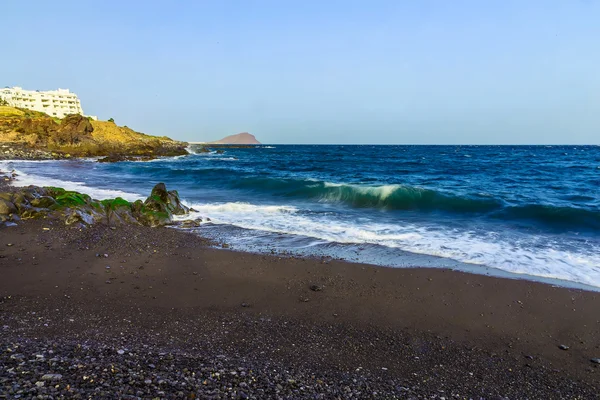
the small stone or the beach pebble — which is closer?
the small stone

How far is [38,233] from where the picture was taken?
978 centimetres

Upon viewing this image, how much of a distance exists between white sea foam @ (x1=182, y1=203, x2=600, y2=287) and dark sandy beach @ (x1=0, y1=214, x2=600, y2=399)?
62.4 inches

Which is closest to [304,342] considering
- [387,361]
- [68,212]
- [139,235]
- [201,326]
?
[387,361]

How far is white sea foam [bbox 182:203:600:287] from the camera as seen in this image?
8.87 meters

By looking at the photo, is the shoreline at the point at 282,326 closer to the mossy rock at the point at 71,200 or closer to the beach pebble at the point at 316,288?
the beach pebble at the point at 316,288

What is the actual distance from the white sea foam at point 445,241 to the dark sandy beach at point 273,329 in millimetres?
1586

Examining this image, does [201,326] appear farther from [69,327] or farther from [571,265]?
[571,265]

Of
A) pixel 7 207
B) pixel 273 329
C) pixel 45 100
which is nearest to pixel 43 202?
pixel 7 207

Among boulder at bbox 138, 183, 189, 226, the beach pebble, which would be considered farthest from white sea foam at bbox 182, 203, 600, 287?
the beach pebble

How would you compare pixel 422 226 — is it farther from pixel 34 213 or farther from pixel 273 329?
pixel 34 213

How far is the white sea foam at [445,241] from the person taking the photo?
8.87 meters

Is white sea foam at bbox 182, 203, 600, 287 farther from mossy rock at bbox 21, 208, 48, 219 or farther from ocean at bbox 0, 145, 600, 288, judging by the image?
mossy rock at bbox 21, 208, 48, 219

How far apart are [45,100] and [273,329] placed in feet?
408

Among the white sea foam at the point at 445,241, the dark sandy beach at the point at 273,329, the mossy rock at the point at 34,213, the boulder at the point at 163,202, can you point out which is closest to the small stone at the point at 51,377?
the dark sandy beach at the point at 273,329
